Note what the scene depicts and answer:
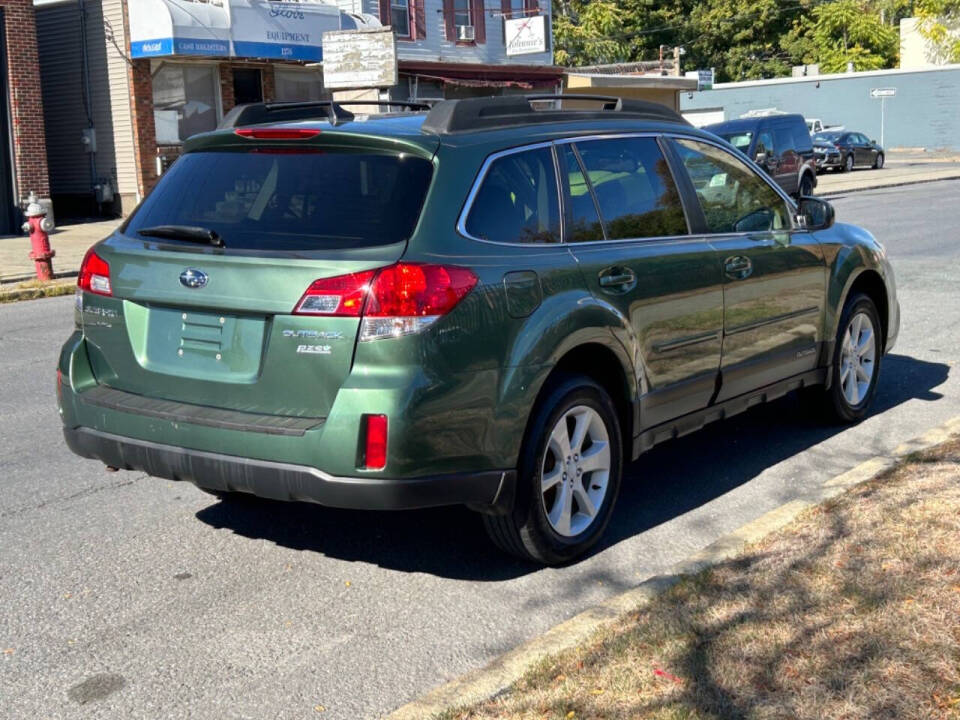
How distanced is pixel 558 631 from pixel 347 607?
90cm

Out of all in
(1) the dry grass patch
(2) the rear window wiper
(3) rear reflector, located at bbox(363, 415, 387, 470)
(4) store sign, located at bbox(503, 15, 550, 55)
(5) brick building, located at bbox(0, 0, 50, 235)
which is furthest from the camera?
(4) store sign, located at bbox(503, 15, 550, 55)

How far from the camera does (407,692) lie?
3.96 metres

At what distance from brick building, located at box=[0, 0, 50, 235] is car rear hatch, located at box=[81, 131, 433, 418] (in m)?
19.9

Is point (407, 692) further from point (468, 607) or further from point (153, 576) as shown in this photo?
point (153, 576)

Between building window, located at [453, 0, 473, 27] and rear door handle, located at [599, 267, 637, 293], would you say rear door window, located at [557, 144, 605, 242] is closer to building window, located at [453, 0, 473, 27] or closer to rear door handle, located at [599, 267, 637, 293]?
rear door handle, located at [599, 267, 637, 293]

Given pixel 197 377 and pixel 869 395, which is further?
pixel 869 395

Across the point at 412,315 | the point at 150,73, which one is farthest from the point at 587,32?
the point at 412,315

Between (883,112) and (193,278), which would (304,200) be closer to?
(193,278)

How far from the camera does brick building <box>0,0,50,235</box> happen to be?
75.7 feet

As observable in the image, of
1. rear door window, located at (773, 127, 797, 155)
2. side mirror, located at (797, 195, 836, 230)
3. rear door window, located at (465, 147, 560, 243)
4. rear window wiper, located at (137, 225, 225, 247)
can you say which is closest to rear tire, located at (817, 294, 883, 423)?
side mirror, located at (797, 195, 836, 230)

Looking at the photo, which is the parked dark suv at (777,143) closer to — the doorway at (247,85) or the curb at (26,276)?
the doorway at (247,85)

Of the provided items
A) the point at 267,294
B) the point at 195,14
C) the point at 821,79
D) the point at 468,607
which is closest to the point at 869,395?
the point at 468,607

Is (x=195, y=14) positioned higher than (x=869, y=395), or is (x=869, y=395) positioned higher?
(x=195, y=14)

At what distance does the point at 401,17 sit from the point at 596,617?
28643 millimetres
